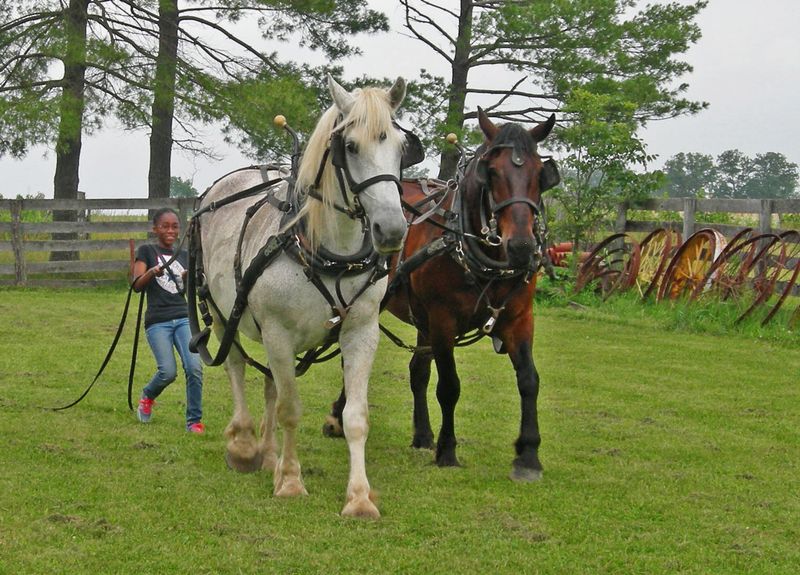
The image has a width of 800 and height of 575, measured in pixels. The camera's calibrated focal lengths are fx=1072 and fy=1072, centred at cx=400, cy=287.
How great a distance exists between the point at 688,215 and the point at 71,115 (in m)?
10.8

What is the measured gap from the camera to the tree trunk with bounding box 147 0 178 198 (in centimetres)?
1975

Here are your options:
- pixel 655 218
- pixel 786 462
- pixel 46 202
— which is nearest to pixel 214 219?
pixel 786 462

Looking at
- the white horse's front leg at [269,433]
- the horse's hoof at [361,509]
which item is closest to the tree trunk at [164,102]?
the white horse's front leg at [269,433]

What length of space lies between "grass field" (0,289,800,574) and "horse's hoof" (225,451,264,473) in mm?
78

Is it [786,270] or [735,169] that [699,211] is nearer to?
[786,270]

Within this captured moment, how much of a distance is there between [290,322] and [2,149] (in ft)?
52.0

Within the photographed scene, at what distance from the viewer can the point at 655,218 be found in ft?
59.7

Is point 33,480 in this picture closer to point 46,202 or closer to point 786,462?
point 786,462

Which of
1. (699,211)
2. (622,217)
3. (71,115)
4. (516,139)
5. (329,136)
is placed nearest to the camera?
(329,136)

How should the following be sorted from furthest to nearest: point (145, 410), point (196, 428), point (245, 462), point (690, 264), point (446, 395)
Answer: point (690, 264) < point (145, 410) < point (196, 428) < point (446, 395) < point (245, 462)

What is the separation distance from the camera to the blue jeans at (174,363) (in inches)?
294

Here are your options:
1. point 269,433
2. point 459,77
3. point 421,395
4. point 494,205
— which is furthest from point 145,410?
point 459,77

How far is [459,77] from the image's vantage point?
25219 mm

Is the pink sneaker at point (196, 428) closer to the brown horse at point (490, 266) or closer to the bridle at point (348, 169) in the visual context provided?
the brown horse at point (490, 266)
